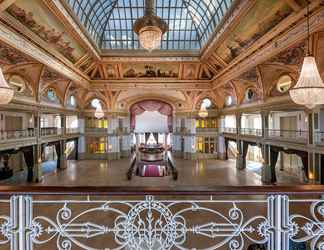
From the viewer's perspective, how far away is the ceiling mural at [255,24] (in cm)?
680

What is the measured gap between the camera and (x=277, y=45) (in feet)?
25.3

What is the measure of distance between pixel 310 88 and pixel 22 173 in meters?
16.0

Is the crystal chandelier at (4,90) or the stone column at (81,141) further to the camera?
the stone column at (81,141)

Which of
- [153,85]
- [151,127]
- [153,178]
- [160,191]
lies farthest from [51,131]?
[160,191]

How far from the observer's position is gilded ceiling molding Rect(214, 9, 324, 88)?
5.93 metres

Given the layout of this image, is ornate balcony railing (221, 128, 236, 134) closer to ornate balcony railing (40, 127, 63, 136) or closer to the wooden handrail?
ornate balcony railing (40, 127, 63, 136)

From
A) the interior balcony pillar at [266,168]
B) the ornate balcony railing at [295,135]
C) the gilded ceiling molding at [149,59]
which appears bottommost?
the interior balcony pillar at [266,168]

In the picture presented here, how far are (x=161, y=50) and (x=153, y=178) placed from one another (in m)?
8.63

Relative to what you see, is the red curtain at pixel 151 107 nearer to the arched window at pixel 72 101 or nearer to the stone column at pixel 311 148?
the arched window at pixel 72 101

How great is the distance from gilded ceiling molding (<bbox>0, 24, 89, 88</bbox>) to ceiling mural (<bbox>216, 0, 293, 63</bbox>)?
28.4ft

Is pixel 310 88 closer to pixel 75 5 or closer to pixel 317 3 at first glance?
pixel 317 3

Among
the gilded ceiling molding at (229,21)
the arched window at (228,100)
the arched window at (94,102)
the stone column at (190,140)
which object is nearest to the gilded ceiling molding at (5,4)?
the gilded ceiling molding at (229,21)

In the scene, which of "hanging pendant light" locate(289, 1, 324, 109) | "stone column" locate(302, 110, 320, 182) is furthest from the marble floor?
"hanging pendant light" locate(289, 1, 324, 109)

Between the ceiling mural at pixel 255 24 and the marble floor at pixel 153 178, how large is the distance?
707cm
